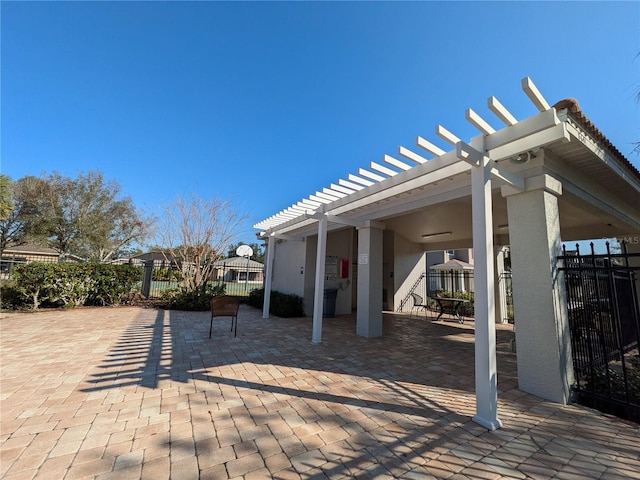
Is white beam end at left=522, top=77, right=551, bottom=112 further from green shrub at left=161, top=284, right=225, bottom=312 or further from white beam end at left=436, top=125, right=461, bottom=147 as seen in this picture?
green shrub at left=161, top=284, right=225, bottom=312

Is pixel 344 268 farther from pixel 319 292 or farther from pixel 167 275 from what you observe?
pixel 167 275

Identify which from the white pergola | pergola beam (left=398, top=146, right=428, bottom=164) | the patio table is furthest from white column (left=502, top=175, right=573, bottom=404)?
the patio table

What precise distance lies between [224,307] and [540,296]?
18.2 ft

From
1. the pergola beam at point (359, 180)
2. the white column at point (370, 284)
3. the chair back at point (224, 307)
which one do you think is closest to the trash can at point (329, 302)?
the white column at point (370, 284)

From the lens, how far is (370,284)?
5988 millimetres

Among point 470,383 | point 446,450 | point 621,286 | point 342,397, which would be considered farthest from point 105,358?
point 621,286

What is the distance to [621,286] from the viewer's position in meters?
4.98

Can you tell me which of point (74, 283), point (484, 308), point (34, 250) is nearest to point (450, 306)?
point (484, 308)

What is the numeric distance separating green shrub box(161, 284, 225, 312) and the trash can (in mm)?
4550

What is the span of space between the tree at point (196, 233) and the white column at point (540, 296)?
10.4m

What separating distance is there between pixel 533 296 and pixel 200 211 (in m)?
11.7

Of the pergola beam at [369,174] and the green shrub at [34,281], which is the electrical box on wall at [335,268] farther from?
the green shrub at [34,281]

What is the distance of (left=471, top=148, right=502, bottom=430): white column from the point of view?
2496mm

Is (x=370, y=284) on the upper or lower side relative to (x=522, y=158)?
lower
